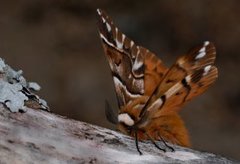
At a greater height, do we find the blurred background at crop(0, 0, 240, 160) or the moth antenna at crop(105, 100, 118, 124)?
the blurred background at crop(0, 0, 240, 160)

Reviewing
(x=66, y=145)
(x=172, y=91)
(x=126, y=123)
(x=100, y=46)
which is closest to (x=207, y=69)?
(x=172, y=91)

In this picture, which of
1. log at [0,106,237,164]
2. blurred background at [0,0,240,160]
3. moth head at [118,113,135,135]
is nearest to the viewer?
log at [0,106,237,164]

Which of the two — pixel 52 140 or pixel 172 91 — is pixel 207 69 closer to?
pixel 172 91

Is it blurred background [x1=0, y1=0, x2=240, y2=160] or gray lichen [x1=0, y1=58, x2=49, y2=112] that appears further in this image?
blurred background [x1=0, y1=0, x2=240, y2=160]

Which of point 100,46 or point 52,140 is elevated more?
point 100,46

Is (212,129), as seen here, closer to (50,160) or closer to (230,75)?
(230,75)

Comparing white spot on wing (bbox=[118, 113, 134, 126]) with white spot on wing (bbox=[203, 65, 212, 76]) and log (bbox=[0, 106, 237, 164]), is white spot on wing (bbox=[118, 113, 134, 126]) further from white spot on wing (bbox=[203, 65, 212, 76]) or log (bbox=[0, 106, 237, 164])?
white spot on wing (bbox=[203, 65, 212, 76])

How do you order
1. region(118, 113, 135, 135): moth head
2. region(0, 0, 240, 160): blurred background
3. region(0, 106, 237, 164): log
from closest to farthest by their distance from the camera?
region(0, 106, 237, 164): log
region(118, 113, 135, 135): moth head
region(0, 0, 240, 160): blurred background

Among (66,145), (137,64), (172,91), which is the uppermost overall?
(137,64)

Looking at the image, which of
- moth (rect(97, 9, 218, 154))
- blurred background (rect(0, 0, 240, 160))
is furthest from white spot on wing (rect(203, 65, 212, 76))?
blurred background (rect(0, 0, 240, 160))
